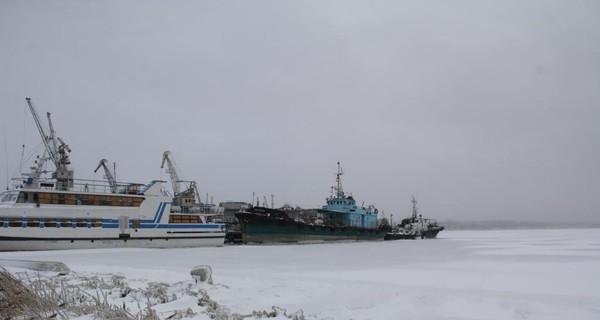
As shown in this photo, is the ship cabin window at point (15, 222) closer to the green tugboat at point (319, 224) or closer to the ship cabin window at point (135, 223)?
the ship cabin window at point (135, 223)

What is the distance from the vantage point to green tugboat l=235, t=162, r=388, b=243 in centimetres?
5644

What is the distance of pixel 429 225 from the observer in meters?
109

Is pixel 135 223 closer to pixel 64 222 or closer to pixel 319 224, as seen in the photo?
pixel 64 222

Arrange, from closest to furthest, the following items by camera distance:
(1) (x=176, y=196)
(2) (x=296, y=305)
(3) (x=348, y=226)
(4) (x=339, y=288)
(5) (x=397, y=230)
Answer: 1. (2) (x=296, y=305)
2. (4) (x=339, y=288)
3. (1) (x=176, y=196)
4. (3) (x=348, y=226)
5. (5) (x=397, y=230)

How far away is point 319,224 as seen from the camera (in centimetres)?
6912

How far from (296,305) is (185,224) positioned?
37.1 m

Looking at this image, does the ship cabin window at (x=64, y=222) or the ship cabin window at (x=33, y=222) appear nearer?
the ship cabin window at (x=33, y=222)

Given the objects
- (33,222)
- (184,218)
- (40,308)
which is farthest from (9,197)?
(40,308)

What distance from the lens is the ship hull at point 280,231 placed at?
56.0 m

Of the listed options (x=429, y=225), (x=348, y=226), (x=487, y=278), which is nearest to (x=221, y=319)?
(x=487, y=278)

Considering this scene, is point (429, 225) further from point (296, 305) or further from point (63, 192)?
point (296, 305)

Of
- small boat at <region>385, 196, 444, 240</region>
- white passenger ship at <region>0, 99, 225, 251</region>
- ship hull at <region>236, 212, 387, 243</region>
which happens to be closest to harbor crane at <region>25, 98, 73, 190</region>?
white passenger ship at <region>0, 99, 225, 251</region>

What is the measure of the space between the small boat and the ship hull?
1038 inches

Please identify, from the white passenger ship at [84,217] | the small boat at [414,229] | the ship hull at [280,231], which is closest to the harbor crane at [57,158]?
the white passenger ship at [84,217]
